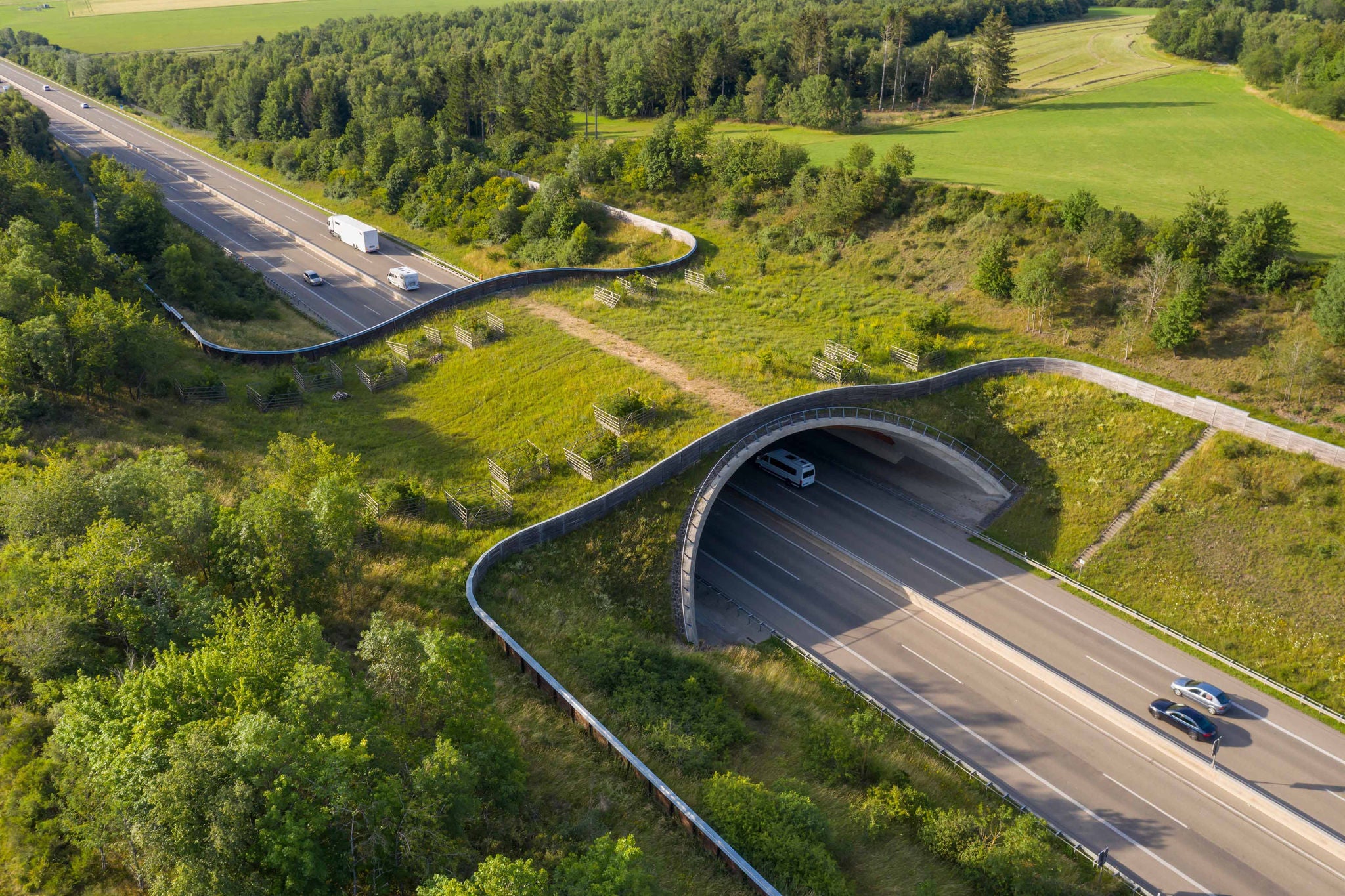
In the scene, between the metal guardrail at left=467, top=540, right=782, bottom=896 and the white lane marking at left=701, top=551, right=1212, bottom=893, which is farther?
the white lane marking at left=701, top=551, right=1212, bottom=893

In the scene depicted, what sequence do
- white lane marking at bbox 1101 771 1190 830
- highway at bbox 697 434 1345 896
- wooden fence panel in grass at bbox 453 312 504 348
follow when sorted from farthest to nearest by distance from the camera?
wooden fence panel in grass at bbox 453 312 504 348, white lane marking at bbox 1101 771 1190 830, highway at bbox 697 434 1345 896

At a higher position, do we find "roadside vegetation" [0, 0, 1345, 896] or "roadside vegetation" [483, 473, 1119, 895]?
"roadside vegetation" [0, 0, 1345, 896]

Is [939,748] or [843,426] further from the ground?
[843,426]

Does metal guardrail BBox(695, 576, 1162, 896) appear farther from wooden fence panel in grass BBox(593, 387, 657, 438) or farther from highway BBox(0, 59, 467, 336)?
highway BBox(0, 59, 467, 336)

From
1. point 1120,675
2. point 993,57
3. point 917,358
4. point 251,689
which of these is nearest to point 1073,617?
point 1120,675

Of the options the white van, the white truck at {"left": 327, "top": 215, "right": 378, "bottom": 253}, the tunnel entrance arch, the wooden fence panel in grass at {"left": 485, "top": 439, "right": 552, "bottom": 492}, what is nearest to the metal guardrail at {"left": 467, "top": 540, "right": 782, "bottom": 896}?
the wooden fence panel in grass at {"left": 485, "top": 439, "right": 552, "bottom": 492}

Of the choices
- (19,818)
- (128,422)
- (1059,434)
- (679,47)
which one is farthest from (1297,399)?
(679,47)

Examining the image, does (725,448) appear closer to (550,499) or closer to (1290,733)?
(550,499)
